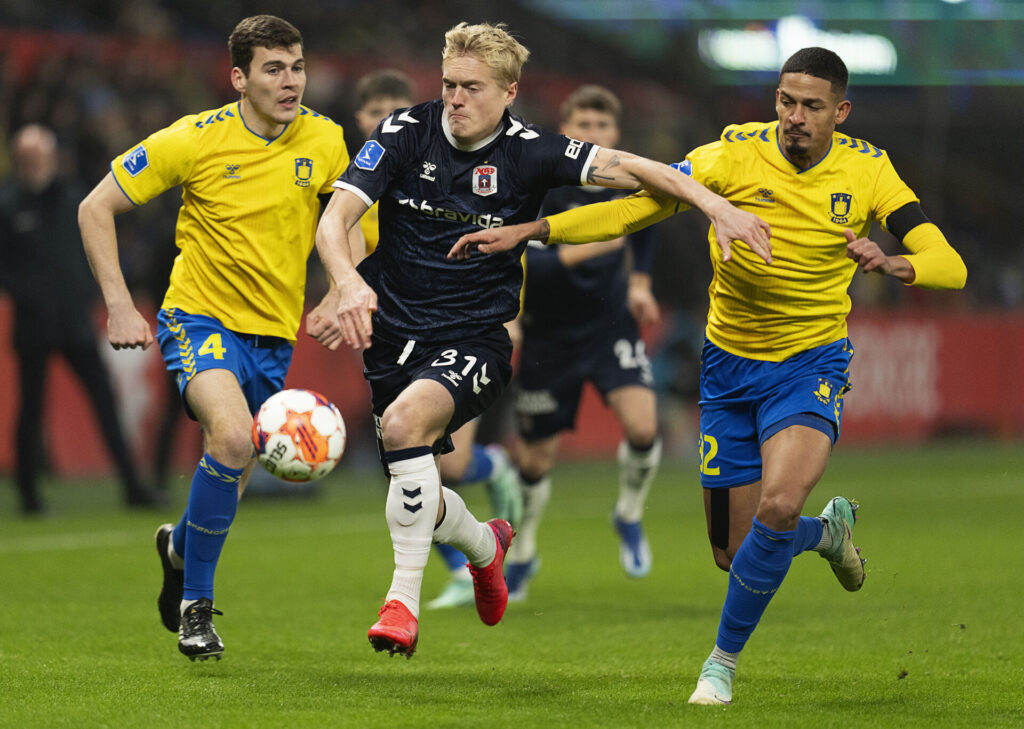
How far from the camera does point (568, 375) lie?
8992 millimetres

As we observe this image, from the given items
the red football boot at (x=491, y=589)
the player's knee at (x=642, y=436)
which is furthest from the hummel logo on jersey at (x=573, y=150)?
the player's knee at (x=642, y=436)

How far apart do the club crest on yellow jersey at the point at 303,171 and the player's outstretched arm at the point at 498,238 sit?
1.08 metres

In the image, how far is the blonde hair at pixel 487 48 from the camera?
5535mm

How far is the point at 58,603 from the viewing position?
7.77m

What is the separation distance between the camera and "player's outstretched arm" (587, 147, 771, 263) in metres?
5.08

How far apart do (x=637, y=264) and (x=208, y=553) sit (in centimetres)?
399

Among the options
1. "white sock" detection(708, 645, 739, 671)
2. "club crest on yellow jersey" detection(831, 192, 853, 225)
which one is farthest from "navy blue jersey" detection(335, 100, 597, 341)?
"white sock" detection(708, 645, 739, 671)

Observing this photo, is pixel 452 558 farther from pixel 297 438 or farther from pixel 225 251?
pixel 297 438

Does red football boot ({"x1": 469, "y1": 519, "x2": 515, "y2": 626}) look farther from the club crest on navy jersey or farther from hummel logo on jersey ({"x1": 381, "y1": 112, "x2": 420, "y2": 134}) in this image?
hummel logo on jersey ({"x1": 381, "y1": 112, "x2": 420, "y2": 134})

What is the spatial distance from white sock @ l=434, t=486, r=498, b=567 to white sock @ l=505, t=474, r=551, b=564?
243cm

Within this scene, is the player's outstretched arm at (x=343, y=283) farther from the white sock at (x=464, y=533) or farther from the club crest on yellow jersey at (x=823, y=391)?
the club crest on yellow jersey at (x=823, y=391)

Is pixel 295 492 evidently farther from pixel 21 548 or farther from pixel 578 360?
pixel 578 360

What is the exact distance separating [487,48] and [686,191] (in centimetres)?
93

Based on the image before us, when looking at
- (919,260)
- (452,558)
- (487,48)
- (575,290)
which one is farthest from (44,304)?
(919,260)
